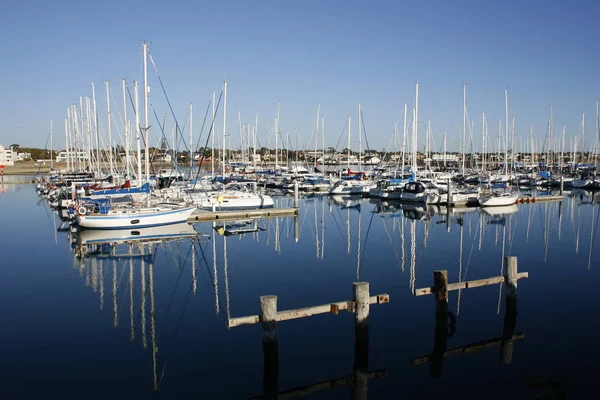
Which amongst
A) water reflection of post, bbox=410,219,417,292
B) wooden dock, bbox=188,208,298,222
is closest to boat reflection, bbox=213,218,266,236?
wooden dock, bbox=188,208,298,222

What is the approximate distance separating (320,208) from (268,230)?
1458 centimetres

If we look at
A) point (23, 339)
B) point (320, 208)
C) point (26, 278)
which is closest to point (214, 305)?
point (23, 339)

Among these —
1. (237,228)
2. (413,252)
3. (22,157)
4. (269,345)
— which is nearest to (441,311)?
(269,345)

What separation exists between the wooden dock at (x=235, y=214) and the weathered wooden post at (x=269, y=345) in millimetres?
26641

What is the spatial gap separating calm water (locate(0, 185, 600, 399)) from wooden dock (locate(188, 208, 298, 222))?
7.28 meters

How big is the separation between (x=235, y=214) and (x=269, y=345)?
1133 inches

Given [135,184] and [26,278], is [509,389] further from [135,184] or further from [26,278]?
[135,184]

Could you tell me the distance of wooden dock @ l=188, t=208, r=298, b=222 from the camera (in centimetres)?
3825

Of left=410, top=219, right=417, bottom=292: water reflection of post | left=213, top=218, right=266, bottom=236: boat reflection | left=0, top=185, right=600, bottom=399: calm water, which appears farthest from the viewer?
left=213, top=218, right=266, bottom=236: boat reflection

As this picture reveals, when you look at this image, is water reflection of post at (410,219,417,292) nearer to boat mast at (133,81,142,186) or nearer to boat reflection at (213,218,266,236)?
boat reflection at (213,218,266,236)

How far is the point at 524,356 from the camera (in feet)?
43.1

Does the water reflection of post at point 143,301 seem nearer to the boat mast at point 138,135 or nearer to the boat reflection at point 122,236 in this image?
the boat reflection at point 122,236

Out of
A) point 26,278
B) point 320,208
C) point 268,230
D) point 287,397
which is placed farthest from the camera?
point 320,208

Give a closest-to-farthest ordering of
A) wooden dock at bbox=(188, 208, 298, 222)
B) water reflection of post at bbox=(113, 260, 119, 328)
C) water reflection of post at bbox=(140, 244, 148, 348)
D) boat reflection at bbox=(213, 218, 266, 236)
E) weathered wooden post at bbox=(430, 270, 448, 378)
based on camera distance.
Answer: weathered wooden post at bbox=(430, 270, 448, 378) < water reflection of post at bbox=(140, 244, 148, 348) < water reflection of post at bbox=(113, 260, 119, 328) < boat reflection at bbox=(213, 218, 266, 236) < wooden dock at bbox=(188, 208, 298, 222)
